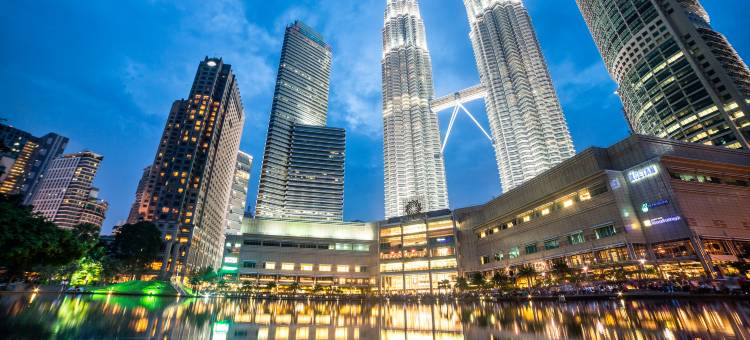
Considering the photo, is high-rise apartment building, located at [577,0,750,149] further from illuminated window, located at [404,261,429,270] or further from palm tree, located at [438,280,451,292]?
illuminated window, located at [404,261,429,270]

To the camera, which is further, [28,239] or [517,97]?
[517,97]

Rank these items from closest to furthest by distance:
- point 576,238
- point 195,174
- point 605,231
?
point 605,231 → point 576,238 → point 195,174

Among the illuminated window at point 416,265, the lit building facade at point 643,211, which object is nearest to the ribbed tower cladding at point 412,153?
the illuminated window at point 416,265

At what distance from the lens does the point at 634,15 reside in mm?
125562

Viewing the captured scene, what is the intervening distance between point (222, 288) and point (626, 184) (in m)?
116

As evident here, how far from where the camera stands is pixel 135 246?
91250mm

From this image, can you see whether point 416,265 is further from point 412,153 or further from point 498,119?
point 498,119

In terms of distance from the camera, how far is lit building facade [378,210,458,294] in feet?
368

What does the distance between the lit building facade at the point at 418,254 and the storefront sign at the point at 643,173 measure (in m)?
58.1

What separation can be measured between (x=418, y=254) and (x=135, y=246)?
3419 inches

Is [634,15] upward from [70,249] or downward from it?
upward

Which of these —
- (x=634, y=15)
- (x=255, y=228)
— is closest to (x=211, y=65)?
(x=255, y=228)

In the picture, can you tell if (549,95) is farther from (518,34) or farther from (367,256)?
(367,256)

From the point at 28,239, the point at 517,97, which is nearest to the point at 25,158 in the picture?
the point at 28,239
